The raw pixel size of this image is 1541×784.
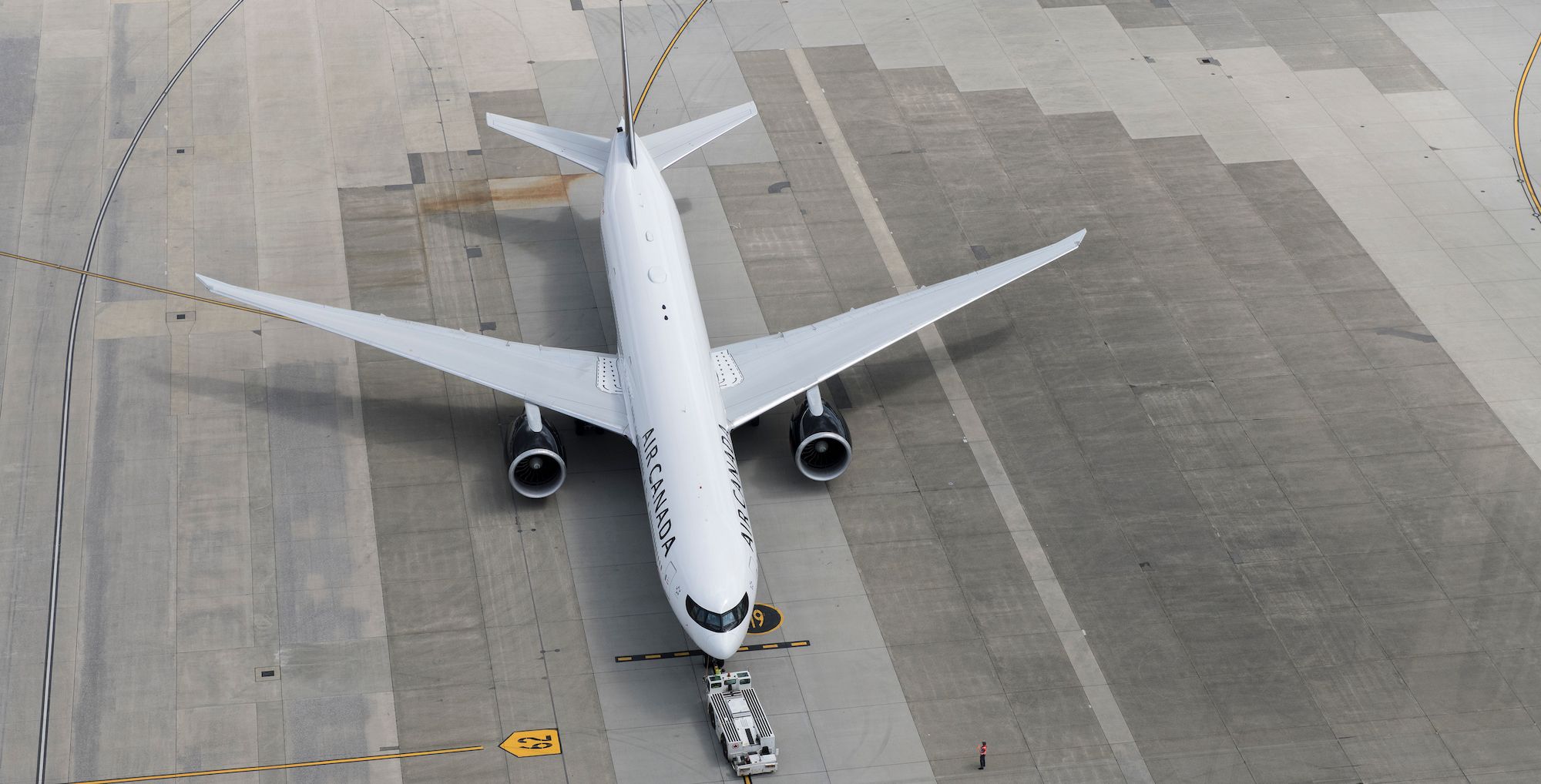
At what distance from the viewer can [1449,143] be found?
54.8 meters

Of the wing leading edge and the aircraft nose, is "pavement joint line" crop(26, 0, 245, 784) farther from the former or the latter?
the wing leading edge

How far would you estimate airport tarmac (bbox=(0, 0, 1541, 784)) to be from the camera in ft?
114

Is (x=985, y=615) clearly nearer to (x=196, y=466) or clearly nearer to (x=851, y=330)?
(x=851, y=330)

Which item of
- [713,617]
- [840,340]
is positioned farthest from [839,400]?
[713,617]

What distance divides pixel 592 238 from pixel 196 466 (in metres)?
14.5

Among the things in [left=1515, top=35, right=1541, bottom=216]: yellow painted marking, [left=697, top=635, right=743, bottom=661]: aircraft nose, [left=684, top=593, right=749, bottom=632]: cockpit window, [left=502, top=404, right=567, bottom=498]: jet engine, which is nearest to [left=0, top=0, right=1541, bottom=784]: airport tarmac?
[left=1515, top=35, right=1541, bottom=216]: yellow painted marking

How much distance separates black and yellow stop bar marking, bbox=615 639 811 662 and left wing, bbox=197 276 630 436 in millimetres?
5811

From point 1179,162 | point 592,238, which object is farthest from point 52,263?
point 1179,162

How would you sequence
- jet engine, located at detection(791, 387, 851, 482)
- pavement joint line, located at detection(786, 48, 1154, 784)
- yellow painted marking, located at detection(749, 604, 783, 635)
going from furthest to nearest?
jet engine, located at detection(791, 387, 851, 482) < yellow painted marking, located at detection(749, 604, 783, 635) < pavement joint line, located at detection(786, 48, 1154, 784)

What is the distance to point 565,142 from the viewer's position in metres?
45.8

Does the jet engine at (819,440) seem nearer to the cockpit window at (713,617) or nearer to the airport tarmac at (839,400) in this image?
the airport tarmac at (839,400)

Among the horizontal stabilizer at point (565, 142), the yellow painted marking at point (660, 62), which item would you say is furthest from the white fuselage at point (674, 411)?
the yellow painted marking at point (660, 62)

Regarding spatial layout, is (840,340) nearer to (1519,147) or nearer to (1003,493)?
(1003,493)

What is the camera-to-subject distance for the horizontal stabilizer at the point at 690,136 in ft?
151
